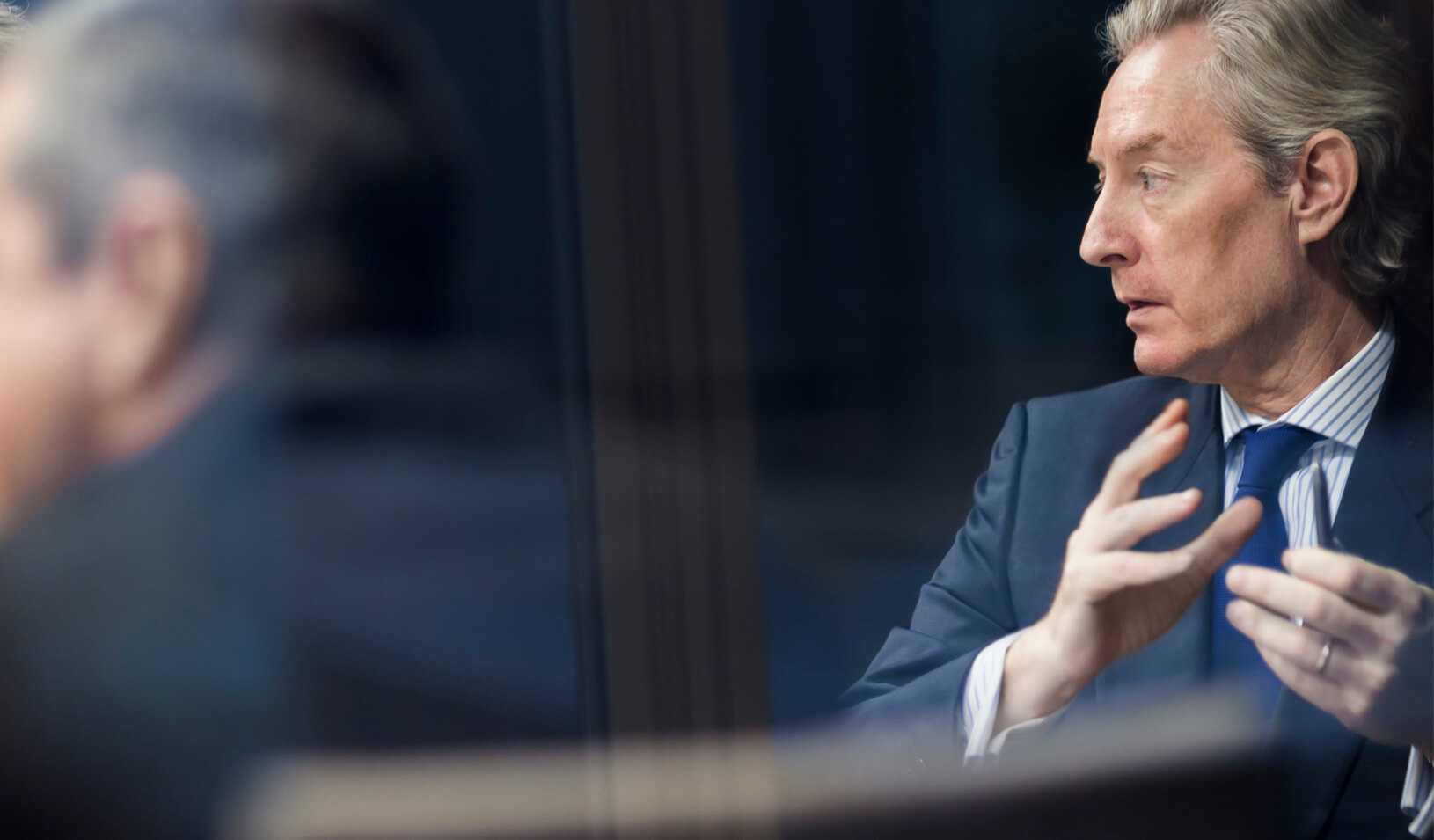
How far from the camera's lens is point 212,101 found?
1.41m

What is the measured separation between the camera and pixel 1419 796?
1520 mm

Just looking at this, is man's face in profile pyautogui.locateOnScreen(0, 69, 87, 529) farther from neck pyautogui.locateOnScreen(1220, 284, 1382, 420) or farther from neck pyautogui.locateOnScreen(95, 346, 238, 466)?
neck pyautogui.locateOnScreen(1220, 284, 1382, 420)

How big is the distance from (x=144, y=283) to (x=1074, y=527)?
1216 mm

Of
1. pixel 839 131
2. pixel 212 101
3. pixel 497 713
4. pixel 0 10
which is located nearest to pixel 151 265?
pixel 212 101

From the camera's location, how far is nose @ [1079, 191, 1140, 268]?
149cm

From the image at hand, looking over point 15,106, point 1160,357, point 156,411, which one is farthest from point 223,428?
point 1160,357

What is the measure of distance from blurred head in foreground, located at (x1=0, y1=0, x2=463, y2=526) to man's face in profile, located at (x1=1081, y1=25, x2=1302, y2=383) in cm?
84

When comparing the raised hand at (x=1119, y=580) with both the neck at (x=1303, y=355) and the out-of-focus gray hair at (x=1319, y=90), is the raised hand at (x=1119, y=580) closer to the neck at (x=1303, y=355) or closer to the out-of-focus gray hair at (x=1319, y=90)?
the neck at (x=1303, y=355)

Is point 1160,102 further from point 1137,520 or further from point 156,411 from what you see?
point 156,411

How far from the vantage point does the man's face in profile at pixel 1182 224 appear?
1.46 m

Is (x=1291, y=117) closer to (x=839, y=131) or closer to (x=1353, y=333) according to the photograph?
(x=1353, y=333)

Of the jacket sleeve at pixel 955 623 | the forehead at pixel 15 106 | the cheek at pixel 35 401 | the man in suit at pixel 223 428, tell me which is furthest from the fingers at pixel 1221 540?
the forehead at pixel 15 106

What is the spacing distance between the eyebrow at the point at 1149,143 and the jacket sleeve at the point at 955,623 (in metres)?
0.35

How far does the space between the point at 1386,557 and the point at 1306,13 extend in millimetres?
703
